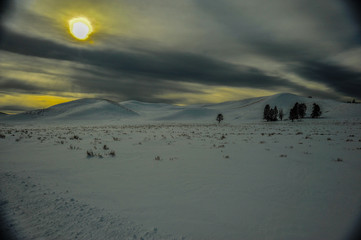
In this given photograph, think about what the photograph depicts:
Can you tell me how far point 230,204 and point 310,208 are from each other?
2.03m

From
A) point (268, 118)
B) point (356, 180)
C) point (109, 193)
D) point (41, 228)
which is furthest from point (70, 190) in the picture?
point (268, 118)

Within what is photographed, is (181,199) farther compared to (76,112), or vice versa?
(76,112)

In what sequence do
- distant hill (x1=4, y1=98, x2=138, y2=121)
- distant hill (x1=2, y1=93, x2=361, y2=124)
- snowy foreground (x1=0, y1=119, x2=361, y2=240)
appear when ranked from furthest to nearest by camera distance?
distant hill (x1=4, y1=98, x2=138, y2=121) < distant hill (x1=2, y1=93, x2=361, y2=124) < snowy foreground (x1=0, y1=119, x2=361, y2=240)

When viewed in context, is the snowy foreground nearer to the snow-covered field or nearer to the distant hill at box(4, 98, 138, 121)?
the snow-covered field

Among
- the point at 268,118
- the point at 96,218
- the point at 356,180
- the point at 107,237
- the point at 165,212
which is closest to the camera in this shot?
the point at 107,237

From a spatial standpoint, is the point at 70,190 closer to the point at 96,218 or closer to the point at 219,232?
the point at 96,218

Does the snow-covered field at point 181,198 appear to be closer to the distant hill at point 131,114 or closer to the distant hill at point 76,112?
the distant hill at point 131,114

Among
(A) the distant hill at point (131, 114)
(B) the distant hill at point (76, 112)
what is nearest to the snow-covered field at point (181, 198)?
(A) the distant hill at point (131, 114)

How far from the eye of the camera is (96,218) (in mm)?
4234

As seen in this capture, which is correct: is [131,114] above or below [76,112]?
below

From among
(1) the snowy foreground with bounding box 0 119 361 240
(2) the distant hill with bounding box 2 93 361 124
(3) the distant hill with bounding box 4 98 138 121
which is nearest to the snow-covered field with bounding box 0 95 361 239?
(1) the snowy foreground with bounding box 0 119 361 240

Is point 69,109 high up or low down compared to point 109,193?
up

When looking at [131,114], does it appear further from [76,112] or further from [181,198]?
[181,198]

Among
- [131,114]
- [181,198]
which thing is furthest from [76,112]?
[181,198]
